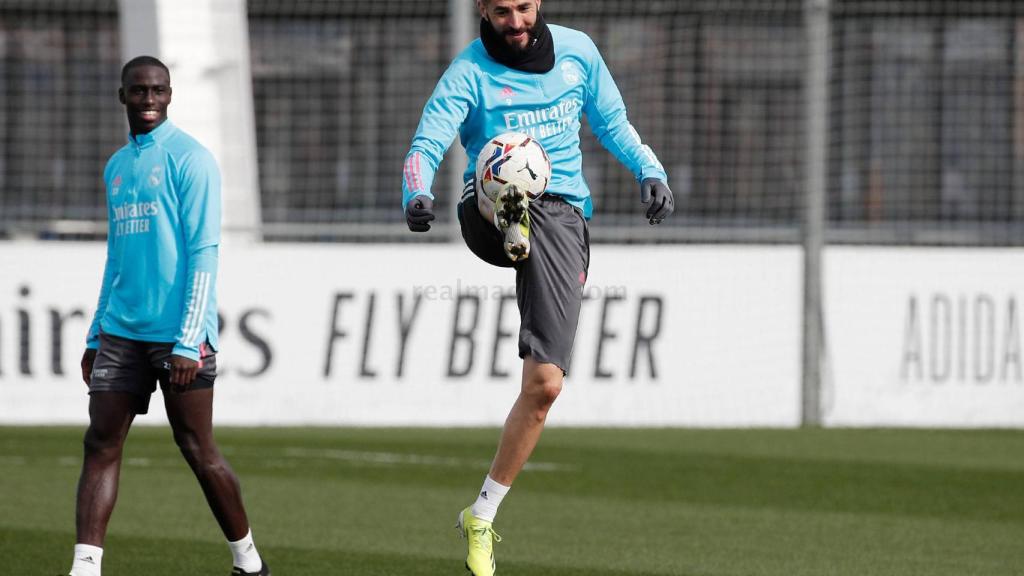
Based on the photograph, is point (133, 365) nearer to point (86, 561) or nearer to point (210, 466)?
point (210, 466)

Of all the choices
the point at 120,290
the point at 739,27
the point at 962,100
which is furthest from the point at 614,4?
the point at 120,290

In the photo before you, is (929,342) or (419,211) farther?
(929,342)

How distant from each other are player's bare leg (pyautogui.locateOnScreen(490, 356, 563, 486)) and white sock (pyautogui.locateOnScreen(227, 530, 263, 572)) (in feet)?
2.83

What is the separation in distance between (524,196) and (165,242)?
1.17 metres

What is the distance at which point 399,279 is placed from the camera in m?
13.9

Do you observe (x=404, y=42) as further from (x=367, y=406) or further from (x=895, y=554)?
(x=895, y=554)

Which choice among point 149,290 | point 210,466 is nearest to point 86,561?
point 210,466

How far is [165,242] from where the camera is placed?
234 inches

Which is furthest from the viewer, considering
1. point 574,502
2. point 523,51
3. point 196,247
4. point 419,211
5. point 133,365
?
point 574,502

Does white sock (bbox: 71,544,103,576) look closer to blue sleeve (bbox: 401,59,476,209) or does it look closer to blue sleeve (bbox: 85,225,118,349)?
blue sleeve (bbox: 85,225,118,349)

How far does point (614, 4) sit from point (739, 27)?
7.55 feet

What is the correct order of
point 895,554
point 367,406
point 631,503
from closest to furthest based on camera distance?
point 895,554 < point 631,503 < point 367,406

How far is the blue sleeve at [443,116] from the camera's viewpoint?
6.04 meters

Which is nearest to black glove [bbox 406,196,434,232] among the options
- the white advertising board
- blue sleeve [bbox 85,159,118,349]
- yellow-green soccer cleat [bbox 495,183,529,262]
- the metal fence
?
yellow-green soccer cleat [bbox 495,183,529,262]
